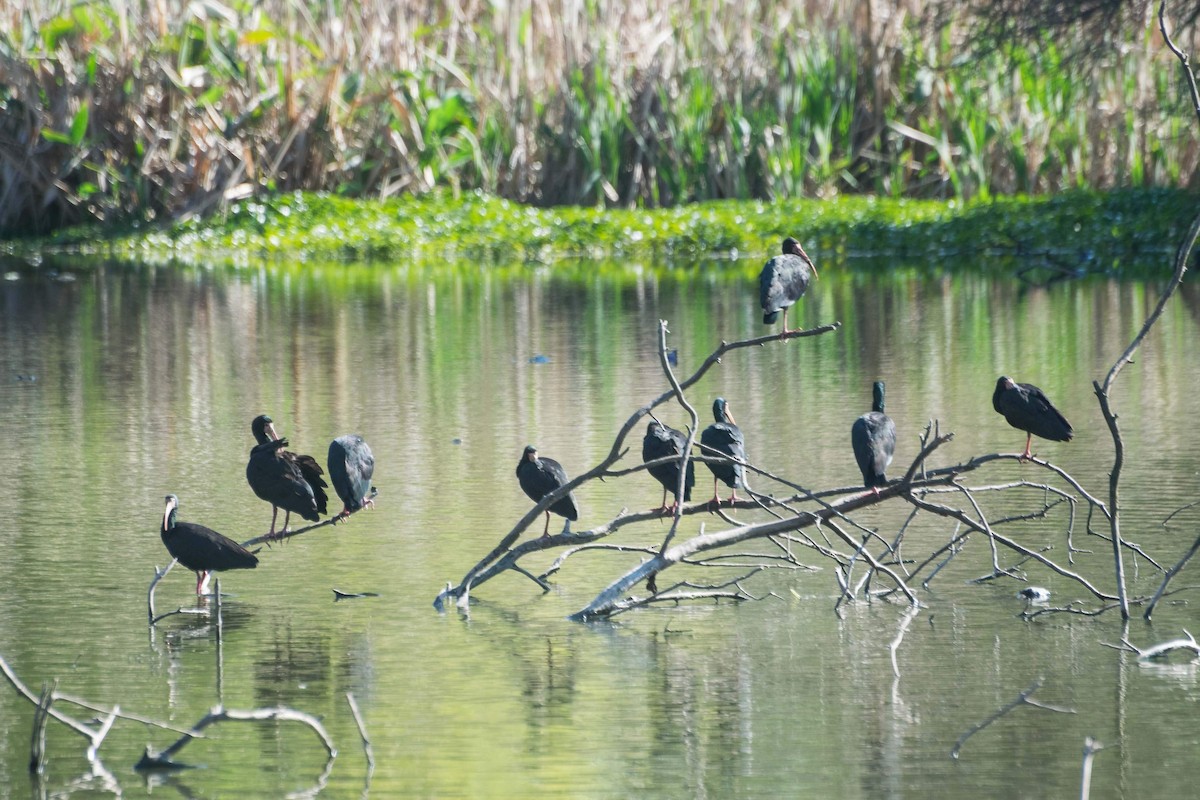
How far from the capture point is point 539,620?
730 cm

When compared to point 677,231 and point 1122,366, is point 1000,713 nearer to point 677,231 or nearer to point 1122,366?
point 1122,366

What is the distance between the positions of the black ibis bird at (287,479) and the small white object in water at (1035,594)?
8.69ft

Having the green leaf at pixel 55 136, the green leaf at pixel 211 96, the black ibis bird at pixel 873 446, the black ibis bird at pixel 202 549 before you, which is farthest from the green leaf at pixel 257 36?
the black ibis bird at pixel 202 549

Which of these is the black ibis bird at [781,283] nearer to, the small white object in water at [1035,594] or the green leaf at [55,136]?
the small white object in water at [1035,594]

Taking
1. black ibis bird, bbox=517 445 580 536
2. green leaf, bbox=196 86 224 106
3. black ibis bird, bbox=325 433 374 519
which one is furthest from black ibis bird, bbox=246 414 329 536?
green leaf, bbox=196 86 224 106

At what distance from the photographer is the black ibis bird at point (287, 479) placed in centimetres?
775

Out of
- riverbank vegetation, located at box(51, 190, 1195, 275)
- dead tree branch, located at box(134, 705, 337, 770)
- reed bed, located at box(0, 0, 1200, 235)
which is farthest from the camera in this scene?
reed bed, located at box(0, 0, 1200, 235)

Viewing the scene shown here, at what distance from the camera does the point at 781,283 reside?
9195mm

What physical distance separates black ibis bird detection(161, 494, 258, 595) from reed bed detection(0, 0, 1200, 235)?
20167 mm

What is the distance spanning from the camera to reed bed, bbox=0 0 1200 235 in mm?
26969

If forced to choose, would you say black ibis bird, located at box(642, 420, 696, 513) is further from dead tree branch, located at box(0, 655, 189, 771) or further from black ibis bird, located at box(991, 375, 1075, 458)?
dead tree branch, located at box(0, 655, 189, 771)

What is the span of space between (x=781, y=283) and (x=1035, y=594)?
221cm

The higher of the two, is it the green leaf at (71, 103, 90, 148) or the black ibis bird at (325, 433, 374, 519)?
the green leaf at (71, 103, 90, 148)

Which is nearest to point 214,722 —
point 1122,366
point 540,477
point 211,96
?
point 540,477
